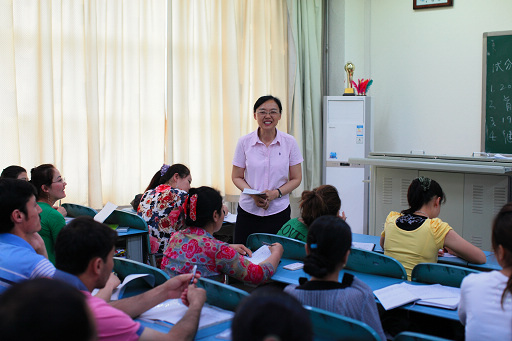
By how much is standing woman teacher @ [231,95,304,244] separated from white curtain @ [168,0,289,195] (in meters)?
1.87

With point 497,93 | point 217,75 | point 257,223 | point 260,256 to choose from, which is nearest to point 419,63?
point 497,93

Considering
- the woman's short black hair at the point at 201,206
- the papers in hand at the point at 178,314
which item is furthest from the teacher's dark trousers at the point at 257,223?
the papers in hand at the point at 178,314

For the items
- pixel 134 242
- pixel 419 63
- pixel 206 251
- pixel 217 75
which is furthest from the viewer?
pixel 419 63

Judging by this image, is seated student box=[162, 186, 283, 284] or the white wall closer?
seated student box=[162, 186, 283, 284]

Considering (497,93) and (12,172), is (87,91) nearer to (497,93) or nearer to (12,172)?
(12,172)

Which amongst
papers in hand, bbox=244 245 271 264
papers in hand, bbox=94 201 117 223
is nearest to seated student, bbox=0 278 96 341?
papers in hand, bbox=244 245 271 264

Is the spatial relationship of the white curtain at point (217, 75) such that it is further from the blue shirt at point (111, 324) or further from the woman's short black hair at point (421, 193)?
the blue shirt at point (111, 324)

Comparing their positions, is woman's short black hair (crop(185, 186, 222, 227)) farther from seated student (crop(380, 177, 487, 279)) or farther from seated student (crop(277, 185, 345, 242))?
seated student (crop(380, 177, 487, 279))

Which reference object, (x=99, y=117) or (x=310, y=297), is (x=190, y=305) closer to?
(x=310, y=297)

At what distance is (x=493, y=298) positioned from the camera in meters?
1.65

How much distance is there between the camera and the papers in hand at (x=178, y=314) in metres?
1.89

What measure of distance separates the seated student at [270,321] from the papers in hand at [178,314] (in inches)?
36.8

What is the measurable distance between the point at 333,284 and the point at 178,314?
586 millimetres

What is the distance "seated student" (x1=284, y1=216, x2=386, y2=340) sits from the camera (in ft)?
5.70
